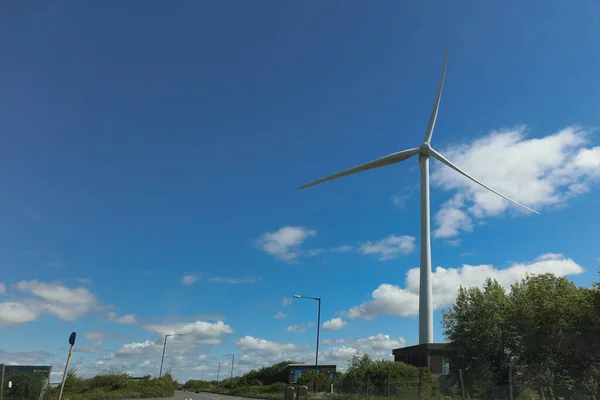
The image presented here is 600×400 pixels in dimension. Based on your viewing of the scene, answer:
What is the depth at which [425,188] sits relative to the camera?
173 ft

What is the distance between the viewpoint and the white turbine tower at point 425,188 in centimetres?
4872

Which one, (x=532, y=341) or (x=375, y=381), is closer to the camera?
(x=532, y=341)

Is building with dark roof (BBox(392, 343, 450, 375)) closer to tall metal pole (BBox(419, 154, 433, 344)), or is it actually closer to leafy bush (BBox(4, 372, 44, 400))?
tall metal pole (BBox(419, 154, 433, 344))

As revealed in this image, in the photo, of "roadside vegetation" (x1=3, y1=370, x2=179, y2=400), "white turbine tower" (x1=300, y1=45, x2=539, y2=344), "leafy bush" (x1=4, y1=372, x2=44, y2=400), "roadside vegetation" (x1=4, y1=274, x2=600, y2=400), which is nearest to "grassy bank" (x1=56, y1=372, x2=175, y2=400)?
"roadside vegetation" (x1=3, y1=370, x2=179, y2=400)

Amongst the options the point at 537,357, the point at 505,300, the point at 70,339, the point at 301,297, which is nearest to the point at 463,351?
the point at 505,300

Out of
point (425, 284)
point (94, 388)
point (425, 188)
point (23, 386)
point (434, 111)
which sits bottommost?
point (94, 388)

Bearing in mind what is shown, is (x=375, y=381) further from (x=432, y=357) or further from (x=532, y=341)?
(x=532, y=341)

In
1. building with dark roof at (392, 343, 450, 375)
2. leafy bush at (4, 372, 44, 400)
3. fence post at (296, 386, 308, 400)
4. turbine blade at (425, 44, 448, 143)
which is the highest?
turbine blade at (425, 44, 448, 143)

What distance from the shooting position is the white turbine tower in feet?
160

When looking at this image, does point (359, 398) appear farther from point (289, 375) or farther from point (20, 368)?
point (289, 375)

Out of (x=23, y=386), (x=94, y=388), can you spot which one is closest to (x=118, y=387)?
(x=94, y=388)

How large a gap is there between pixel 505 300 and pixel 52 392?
112 feet

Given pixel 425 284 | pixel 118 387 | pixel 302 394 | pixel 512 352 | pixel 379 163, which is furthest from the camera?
pixel 118 387

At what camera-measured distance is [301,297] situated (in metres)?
48.2
